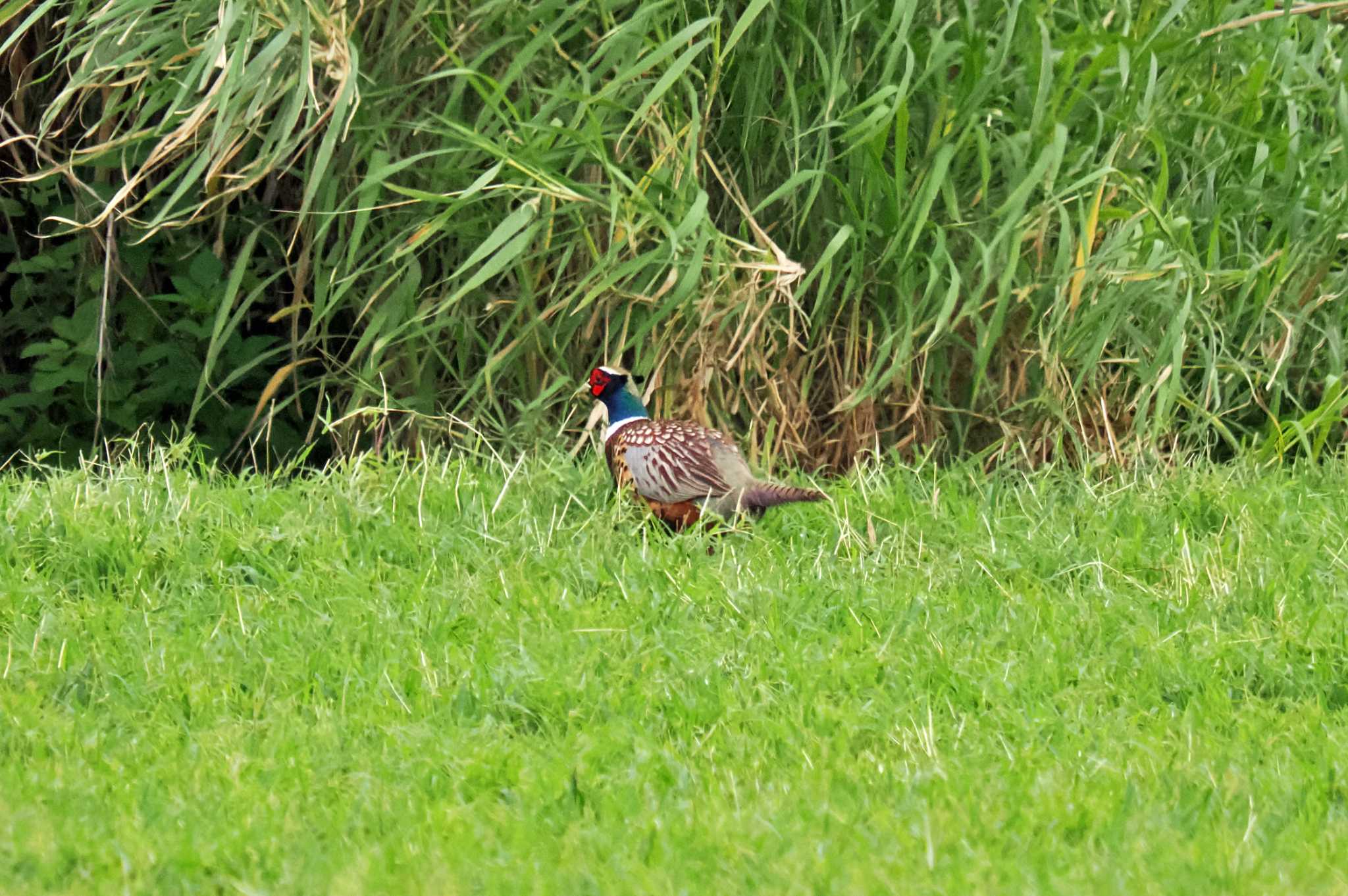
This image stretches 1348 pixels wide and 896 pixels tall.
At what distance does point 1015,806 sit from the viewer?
2818 millimetres

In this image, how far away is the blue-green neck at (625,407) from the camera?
467 cm

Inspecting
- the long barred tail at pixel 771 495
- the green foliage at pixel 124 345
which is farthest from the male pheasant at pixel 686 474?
the green foliage at pixel 124 345

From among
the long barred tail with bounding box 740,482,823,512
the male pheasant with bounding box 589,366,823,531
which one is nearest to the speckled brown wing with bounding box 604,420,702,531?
the male pheasant with bounding box 589,366,823,531

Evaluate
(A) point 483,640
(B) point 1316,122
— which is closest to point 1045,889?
(A) point 483,640

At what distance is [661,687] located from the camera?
3357mm

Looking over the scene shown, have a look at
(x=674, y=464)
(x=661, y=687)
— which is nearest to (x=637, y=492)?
(x=674, y=464)

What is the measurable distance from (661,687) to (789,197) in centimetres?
207

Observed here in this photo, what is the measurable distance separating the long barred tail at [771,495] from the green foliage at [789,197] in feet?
1.53

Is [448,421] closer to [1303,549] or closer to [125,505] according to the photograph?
[125,505]

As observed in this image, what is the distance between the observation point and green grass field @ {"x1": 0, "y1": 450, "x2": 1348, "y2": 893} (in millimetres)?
2660

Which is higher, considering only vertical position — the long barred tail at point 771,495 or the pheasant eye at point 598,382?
the pheasant eye at point 598,382

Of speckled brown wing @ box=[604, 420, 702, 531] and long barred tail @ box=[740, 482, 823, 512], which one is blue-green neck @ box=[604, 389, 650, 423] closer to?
speckled brown wing @ box=[604, 420, 702, 531]

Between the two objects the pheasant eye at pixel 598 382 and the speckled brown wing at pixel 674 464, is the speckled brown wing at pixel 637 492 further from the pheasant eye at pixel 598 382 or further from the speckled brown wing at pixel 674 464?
the pheasant eye at pixel 598 382

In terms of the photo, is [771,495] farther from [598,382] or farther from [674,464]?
[598,382]
